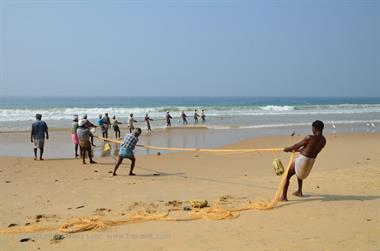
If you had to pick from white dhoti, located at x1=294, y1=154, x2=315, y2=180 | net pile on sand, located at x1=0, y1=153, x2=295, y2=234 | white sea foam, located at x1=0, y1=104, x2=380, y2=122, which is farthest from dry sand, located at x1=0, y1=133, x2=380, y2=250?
white sea foam, located at x1=0, y1=104, x2=380, y2=122

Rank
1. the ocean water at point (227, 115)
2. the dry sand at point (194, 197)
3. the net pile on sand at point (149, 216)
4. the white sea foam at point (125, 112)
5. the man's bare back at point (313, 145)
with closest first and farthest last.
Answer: the dry sand at point (194, 197), the net pile on sand at point (149, 216), the man's bare back at point (313, 145), the ocean water at point (227, 115), the white sea foam at point (125, 112)

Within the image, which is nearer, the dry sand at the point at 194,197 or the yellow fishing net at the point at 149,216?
the dry sand at the point at 194,197

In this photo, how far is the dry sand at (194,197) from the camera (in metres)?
5.54

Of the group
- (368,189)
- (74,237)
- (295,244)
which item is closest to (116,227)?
(74,237)

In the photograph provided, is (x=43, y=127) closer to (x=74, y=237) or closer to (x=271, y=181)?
(x=271, y=181)

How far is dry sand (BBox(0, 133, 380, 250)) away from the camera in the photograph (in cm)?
554

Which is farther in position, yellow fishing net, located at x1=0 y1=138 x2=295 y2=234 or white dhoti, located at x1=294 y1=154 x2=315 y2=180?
white dhoti, located at x1=294 y1=154 x2=315 y2=180

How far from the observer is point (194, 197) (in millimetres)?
8484

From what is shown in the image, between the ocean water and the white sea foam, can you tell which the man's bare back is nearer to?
the ocean water

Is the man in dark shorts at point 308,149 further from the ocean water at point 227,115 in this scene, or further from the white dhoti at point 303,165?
the ocean water at point 227,115

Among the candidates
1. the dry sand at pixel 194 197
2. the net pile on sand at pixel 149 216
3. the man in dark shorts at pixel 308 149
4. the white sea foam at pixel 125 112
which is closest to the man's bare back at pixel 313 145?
the man in dark shorts at pixel 308 149

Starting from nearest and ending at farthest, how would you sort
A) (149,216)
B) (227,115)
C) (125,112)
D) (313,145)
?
1. (149,216)
2. (313,145)
3. (227,115)
4. (125,112)

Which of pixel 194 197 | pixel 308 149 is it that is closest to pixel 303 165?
pixel 308 149

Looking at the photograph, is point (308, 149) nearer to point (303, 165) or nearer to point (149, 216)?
point (303, 165)
